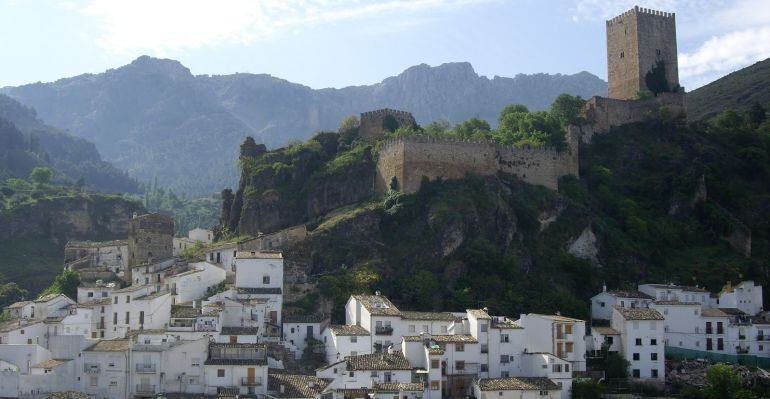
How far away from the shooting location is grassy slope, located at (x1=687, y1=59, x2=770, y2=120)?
119 m

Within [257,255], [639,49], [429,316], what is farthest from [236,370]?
[639,49]

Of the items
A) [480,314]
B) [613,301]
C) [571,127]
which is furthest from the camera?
Answer: [571,127]

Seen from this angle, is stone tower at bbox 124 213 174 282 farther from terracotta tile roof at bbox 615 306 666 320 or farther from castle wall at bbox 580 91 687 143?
castle wall at bbox 580 91 687 143

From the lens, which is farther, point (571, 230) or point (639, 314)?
point (571, 230)

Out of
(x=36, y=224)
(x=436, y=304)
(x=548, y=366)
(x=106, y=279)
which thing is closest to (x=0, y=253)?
(x=36, y=224)

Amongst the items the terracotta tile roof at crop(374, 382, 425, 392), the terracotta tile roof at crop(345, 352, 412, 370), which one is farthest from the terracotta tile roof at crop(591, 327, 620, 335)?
the terracotta tile roof at crop(374, 382, 425, 392)

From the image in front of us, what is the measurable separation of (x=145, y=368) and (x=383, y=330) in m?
13.2

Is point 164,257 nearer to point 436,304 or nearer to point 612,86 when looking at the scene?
point 436,304

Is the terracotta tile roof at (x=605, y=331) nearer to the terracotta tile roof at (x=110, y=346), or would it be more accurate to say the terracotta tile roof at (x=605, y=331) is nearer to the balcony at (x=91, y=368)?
the terracotta tile roof at (x=110, y=346)

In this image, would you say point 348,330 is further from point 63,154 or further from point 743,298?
point 63,154

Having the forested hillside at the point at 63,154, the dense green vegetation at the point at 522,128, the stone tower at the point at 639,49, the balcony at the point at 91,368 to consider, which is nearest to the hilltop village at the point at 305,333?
the balcony at the point at 91,368

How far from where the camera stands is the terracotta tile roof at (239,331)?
53906mm

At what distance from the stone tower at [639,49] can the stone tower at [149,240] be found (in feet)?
149

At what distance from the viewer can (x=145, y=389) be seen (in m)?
50.7
